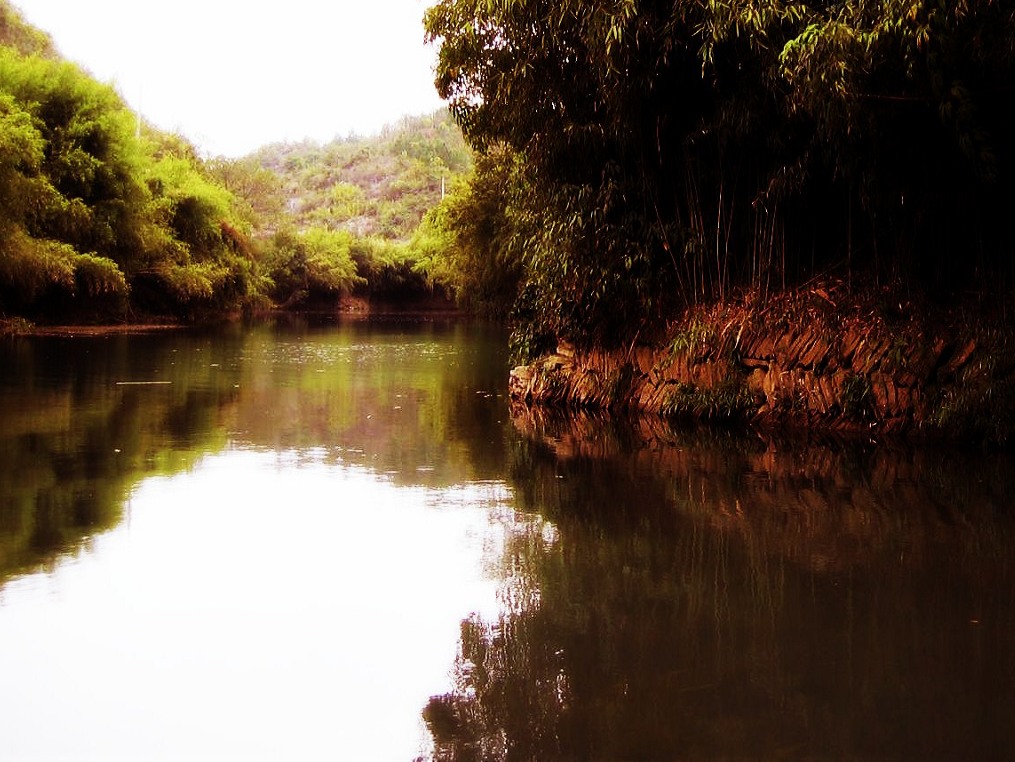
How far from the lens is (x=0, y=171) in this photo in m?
19.2

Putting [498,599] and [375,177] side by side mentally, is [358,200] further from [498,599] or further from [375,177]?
[498,599]

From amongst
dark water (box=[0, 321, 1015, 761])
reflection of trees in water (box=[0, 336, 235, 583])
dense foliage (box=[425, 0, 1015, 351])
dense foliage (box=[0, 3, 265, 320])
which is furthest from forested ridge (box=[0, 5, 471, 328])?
dark water (box=[0, 321, 1015, 761])

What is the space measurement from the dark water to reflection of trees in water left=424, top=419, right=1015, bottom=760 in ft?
0.05

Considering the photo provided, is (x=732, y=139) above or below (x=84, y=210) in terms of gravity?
below

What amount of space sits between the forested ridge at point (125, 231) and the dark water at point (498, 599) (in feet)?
24.5

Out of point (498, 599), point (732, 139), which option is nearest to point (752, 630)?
point (498, 599)

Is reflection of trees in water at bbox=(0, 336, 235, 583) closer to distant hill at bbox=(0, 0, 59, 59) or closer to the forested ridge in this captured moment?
the forested ridge

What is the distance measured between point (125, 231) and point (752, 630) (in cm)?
2628

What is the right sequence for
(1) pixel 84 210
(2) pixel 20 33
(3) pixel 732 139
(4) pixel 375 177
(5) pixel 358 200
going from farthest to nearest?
(4) pixel 375 177 → (5) pixel 358 200 → (2) pixel 20 33 → (1) pixel 84 210 → (3) pixel 732 139

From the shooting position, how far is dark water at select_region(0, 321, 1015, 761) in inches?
116

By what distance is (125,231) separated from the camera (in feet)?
88.4

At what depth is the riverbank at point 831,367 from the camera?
806 centimetres

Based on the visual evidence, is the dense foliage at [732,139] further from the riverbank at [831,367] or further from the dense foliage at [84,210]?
the dense foliage at [84,210]

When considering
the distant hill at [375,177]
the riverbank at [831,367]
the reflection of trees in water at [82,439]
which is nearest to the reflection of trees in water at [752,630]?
the riverbank at [831,367]
